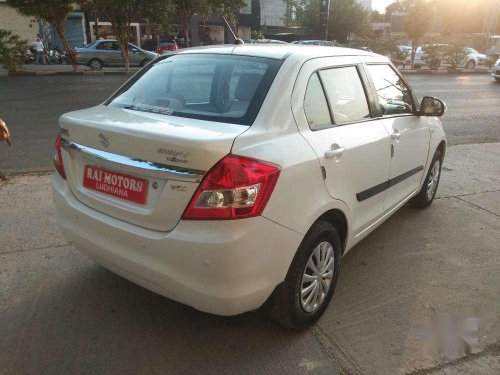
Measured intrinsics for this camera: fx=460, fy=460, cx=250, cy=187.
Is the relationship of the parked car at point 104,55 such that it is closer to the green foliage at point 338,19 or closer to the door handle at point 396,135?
the door handle at point 396,135

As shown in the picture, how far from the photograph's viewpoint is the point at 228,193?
221 cm

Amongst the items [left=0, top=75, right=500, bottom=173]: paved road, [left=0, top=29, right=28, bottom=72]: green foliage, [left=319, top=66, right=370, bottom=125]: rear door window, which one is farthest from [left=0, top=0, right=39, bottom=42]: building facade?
[left=319, top=66, right=370, bottom=125]: rear door window

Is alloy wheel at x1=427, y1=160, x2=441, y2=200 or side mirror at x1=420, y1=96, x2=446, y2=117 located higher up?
side mirror at x1=420, y1=96, x2=446, y2=117

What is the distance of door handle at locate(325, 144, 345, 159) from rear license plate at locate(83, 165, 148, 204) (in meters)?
1.07

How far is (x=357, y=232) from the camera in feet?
10.6

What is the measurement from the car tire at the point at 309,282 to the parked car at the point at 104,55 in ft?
71.1

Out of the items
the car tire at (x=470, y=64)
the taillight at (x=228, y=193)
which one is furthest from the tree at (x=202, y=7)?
the taillight at (x=228, y=193)

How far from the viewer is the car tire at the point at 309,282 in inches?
102

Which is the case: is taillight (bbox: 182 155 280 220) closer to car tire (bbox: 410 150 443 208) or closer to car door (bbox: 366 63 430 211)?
car door (bbox: 366 63 430 211)

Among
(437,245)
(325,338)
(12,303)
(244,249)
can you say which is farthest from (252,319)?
(437,245)

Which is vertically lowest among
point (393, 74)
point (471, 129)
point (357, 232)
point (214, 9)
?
point (471, 129)

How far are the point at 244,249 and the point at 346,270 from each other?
1.63 meters

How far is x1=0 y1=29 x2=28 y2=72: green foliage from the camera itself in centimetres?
1791

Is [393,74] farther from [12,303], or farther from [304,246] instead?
[12,303]
